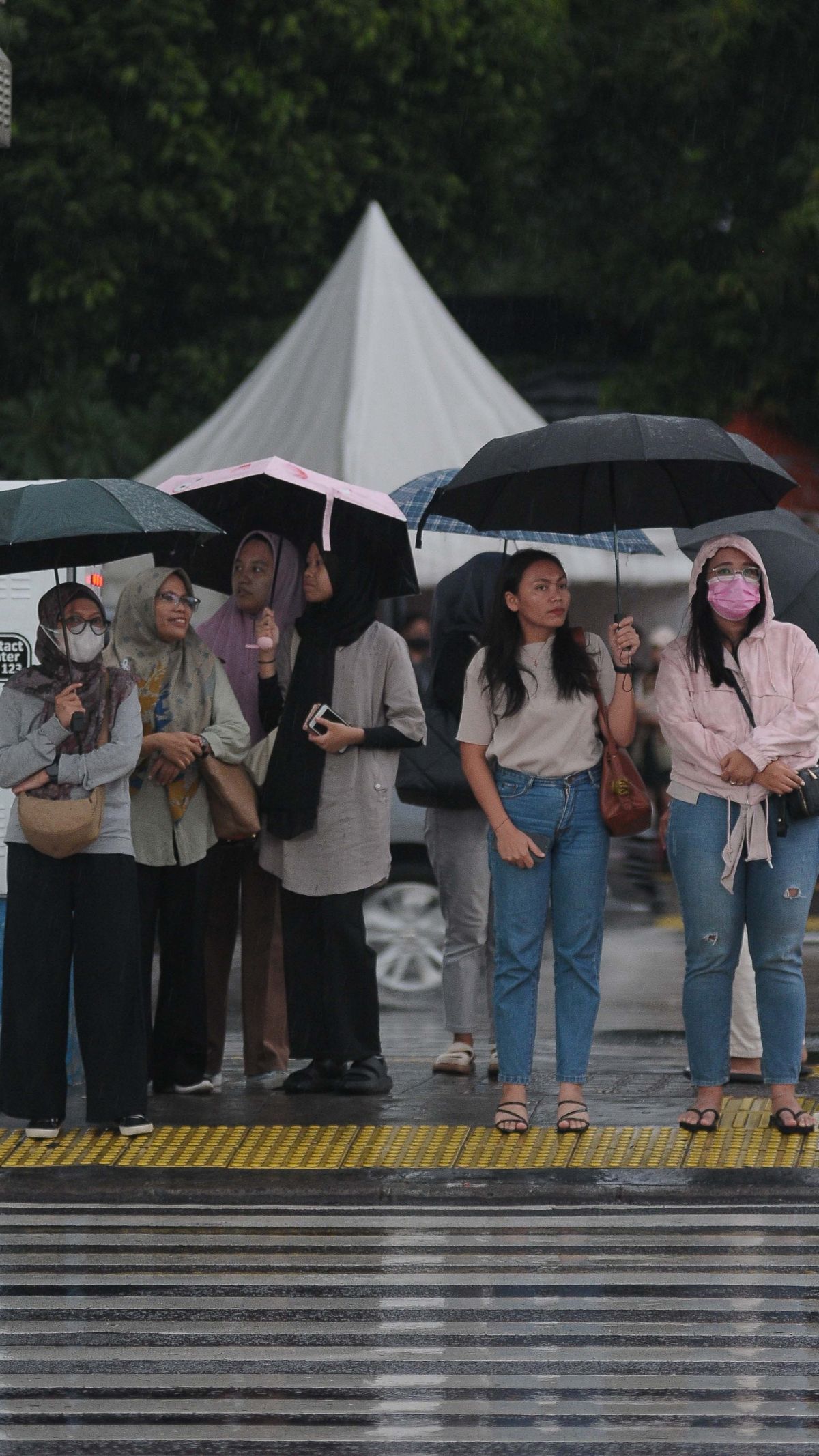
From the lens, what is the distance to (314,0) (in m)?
25.0

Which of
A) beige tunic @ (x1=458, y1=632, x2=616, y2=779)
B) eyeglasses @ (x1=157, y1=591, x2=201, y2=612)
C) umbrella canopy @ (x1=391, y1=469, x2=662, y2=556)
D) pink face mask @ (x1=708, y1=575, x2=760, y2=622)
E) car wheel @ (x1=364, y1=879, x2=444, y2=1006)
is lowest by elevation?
car wheel @ (x1=364, y1=879, x2=444, y2=1006)

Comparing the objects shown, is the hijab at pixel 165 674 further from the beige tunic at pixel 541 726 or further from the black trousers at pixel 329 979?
the beige tunic at pixel 541 726

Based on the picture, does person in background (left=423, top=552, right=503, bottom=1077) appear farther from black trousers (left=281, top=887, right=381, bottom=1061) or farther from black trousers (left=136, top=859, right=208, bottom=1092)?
black trousers (left=136, top=859, right=208, bottom=1092)

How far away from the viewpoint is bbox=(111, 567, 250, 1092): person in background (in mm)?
7961

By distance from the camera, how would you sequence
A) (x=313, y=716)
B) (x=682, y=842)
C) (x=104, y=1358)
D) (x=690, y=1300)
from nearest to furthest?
1. (x=104, y=1358)
2. (x=690, y=1300)
3. (x=682, y=842)
4. (x=313, y=716)

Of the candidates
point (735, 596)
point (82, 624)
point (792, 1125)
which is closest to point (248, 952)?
point (82, 624)

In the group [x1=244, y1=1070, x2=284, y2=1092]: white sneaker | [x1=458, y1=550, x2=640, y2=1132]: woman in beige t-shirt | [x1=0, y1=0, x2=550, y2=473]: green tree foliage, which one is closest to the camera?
[x1=458, y1=550, x2=640, y2=1132]: woman in beige t-shirt

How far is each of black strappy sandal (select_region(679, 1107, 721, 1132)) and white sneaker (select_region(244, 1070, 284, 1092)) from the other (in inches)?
64.9

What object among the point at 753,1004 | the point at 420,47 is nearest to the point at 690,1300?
the point at 753,1004

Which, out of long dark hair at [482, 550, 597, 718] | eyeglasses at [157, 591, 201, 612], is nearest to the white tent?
eyeglasses at [157, 591, 201, 612]

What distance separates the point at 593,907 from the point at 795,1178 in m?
1.16

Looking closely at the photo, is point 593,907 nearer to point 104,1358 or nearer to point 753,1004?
point 753,1004

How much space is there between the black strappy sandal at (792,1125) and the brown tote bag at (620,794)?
103cm

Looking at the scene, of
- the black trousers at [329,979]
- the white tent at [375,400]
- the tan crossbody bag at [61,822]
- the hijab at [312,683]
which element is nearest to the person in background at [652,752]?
the white tent at [375,400]
